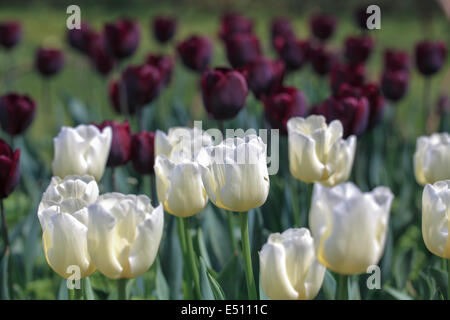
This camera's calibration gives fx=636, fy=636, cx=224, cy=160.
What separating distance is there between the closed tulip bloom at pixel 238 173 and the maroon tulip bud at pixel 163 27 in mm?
2165

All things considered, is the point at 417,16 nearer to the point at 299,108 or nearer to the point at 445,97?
the point at 445,97

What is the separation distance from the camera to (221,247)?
5.81 ft

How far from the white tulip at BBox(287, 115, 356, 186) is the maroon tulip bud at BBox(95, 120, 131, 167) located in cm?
45

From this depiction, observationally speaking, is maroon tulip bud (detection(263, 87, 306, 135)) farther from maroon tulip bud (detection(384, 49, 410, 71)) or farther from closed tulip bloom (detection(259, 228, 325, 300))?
maroon tulip bud (detection(384, 49, 410, 71))

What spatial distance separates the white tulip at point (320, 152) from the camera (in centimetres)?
133

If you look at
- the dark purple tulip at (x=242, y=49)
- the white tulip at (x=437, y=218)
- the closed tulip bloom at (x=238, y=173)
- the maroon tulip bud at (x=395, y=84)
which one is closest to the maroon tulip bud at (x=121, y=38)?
the dark purple tulip at (x=242, y=49)

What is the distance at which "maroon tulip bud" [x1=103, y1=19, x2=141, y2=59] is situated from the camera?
8.09 feet

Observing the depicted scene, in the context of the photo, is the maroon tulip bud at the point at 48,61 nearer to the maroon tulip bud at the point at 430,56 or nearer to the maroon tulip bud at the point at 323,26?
the maroon tulip bud at the point at 323,26

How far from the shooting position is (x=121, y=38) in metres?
2.48

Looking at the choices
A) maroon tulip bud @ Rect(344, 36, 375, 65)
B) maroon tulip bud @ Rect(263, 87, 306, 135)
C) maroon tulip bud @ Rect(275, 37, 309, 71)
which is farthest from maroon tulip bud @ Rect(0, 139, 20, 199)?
maroon tulip bud @ Rect(344, 36, 375, 65)

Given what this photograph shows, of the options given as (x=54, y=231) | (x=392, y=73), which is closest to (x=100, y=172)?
(x=54, y=231)

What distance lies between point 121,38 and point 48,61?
76cm
